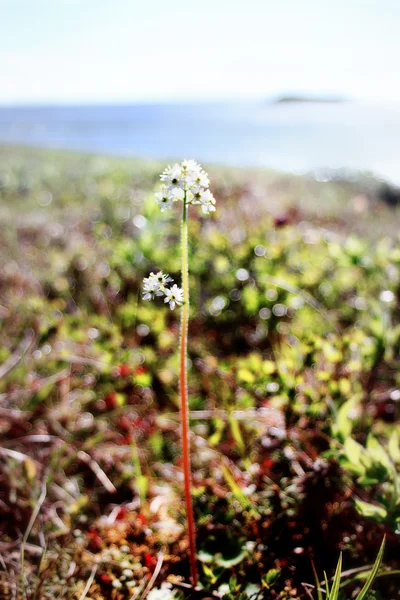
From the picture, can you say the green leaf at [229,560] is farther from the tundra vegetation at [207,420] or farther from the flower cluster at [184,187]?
the flower cluster at [184,187]

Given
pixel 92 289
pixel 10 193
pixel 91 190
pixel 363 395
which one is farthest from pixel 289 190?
pixel 363 395

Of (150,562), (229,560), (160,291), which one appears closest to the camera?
(160,291)

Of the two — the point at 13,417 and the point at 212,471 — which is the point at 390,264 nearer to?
the point at 212,471

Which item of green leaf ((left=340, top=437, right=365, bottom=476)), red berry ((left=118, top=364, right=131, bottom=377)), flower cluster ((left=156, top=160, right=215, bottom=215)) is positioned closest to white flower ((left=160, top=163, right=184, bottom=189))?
flower cluster ((left=156, top=160, right=215, bottom=215))

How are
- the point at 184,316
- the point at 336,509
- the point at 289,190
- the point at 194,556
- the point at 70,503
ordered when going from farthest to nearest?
the point at 289,190
the point at 70,503
the point at 336,509
the point at 194,556
the point at 184,316

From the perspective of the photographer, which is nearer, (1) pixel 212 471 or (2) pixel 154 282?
(2) pixel 154 282

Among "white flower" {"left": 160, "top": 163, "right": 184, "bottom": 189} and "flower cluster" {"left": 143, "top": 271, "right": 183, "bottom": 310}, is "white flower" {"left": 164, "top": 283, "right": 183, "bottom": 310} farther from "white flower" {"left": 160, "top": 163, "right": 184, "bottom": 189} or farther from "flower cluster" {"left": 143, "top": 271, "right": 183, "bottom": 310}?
"white flower" {"left": 160, "top": 163, "right": 184, "bottom": 189}

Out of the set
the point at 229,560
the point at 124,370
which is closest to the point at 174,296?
the point at 229,560

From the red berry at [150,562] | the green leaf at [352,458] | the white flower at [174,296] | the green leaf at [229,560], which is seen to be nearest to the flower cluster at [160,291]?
the white flower at [174,296]

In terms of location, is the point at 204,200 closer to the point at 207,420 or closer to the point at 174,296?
the point at 174,296
